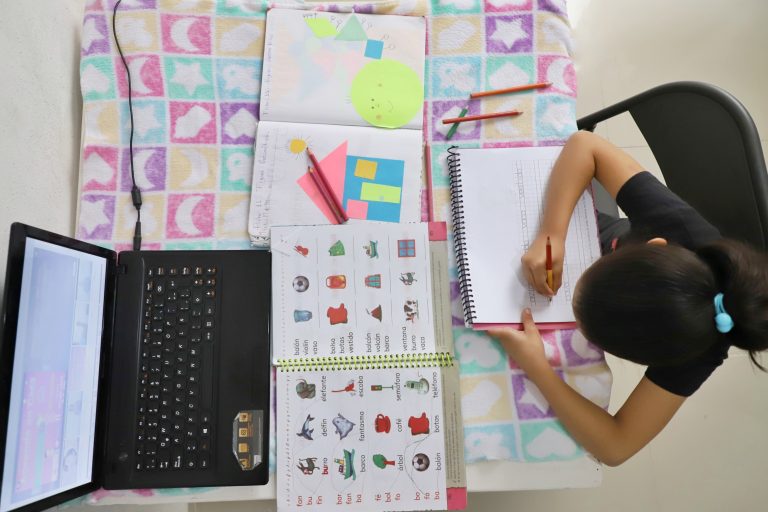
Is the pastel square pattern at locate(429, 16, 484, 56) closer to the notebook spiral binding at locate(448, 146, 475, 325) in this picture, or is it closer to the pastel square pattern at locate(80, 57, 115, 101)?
the notebook spiral binding at locate(448, 146, 475, 325)

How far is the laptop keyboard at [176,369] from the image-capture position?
76cm

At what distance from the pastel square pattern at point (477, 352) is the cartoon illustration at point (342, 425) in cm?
19

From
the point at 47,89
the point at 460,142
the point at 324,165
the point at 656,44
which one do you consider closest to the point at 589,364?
the point at 460,142

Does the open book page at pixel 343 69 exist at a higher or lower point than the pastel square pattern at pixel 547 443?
higher

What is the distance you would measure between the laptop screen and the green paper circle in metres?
0.48

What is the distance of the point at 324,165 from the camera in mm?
875

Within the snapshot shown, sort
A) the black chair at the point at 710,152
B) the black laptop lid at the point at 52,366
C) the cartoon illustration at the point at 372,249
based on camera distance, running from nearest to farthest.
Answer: the black laptop lid at the point at 52,366 → the black chair at the point at 710,152 → the cartoon illustration at the point at 372,249

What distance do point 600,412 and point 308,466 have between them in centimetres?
45

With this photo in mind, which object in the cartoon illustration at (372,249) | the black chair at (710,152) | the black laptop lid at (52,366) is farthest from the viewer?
the cartoon illustration at (372,249)

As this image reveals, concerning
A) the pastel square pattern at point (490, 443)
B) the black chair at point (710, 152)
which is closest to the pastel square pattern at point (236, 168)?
the pastel square pattern at point (490, 443)

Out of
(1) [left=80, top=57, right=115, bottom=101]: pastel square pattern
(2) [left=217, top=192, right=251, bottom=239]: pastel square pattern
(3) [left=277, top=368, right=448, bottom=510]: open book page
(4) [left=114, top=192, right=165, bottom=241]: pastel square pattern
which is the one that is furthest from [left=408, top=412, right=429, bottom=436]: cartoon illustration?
(1) [left=80, top=57, right=115, bottom=101]: pastel square pattern

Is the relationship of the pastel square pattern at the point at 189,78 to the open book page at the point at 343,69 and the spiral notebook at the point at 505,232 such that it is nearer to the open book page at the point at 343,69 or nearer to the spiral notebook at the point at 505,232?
the open book page at the point at 343,69

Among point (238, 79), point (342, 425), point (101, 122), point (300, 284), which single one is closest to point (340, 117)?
point (238, 79)

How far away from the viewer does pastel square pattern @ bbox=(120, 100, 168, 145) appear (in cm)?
88
